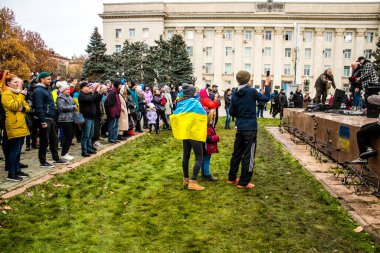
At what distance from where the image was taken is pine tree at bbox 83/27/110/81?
168 ft

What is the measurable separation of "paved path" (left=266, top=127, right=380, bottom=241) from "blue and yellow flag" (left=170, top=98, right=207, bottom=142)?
2.68m

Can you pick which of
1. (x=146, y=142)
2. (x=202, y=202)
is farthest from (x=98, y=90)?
(x=202, y=202)

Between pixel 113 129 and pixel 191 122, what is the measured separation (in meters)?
6.60

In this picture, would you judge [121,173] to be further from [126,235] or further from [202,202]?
[126,235]

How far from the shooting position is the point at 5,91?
23.1 feet

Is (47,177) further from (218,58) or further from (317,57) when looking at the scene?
(317,57)

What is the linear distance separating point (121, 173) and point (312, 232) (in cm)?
466

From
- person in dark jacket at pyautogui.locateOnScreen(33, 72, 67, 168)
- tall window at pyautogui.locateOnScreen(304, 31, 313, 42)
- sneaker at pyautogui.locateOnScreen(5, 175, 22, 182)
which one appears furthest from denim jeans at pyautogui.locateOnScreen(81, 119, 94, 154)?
tall window at pyautogui.locateOnScreen(304, 31, 313, 42)

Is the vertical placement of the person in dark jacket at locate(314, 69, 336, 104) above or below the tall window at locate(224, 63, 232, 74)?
below

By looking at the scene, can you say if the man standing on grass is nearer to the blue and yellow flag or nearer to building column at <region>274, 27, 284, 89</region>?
the blue and yellow flag

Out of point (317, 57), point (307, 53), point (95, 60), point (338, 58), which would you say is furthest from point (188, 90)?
point (338, 58)

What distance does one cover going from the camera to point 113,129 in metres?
12.6

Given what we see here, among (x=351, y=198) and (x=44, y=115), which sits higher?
(x=44, y=115)

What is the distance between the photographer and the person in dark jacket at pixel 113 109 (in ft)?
39.8
